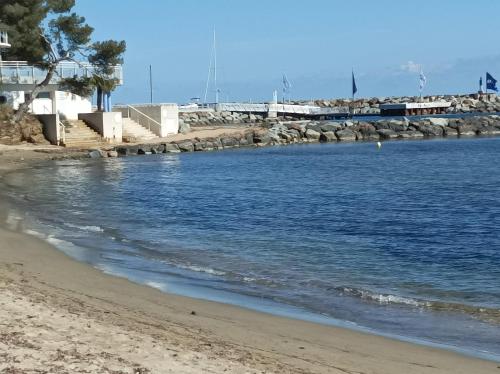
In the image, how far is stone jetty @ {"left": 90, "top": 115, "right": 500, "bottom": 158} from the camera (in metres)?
52.5

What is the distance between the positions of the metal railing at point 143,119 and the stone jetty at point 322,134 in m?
3.72

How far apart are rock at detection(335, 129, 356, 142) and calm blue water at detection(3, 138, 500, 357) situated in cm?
2880

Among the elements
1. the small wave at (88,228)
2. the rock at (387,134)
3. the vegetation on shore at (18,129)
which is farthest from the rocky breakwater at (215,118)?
the small wave at (88,228)

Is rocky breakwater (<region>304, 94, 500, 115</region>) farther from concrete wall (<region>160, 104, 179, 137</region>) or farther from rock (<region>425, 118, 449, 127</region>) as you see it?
concrete wall (<region>160, 104, 179, 137</region>)

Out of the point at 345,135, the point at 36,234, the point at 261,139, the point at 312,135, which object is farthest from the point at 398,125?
the point at 36,234

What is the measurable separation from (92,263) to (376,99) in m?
156

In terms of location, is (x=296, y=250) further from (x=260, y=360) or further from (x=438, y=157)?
(x=438, y=157)

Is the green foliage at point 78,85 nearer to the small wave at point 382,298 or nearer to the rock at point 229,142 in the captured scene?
the rock at point 229,142

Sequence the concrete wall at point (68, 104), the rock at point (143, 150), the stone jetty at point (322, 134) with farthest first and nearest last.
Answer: the concrete wall at point (68, 104)
the stone jetty at point (322, 134)
the rock at point (143, 150)

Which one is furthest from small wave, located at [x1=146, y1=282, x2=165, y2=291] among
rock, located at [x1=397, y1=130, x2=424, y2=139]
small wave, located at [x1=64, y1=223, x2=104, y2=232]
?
rock, located at [x1=397, y1=130, x2=424, y2=139]

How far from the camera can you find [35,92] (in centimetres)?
4972

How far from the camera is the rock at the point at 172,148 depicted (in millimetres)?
52500

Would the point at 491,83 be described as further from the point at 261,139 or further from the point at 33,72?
the point at 33,72

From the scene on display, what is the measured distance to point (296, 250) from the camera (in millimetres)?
16641
